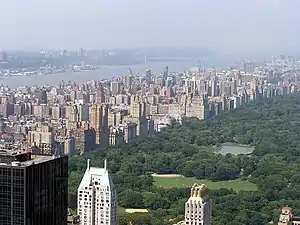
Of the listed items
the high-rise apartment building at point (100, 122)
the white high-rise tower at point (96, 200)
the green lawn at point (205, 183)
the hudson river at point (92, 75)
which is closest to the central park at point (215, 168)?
the green lawn at point (205, 183)

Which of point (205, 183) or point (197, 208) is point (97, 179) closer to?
point (197, 208)

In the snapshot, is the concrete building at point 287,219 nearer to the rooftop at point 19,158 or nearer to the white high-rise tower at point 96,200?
the white high-rise tower at point 96,200

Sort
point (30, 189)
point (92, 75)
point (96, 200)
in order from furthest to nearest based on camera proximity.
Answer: point (92, 75), point (96, 200), point (30, 189)

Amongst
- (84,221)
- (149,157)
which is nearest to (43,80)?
(149,157)

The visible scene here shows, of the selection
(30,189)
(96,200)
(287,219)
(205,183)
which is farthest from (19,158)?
(205,183)

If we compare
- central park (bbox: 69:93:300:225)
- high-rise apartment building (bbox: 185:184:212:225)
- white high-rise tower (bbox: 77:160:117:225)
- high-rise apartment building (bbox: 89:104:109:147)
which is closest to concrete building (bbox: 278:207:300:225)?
central park (bbox: 69:93:300:225)

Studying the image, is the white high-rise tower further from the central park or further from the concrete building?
the concrete building
